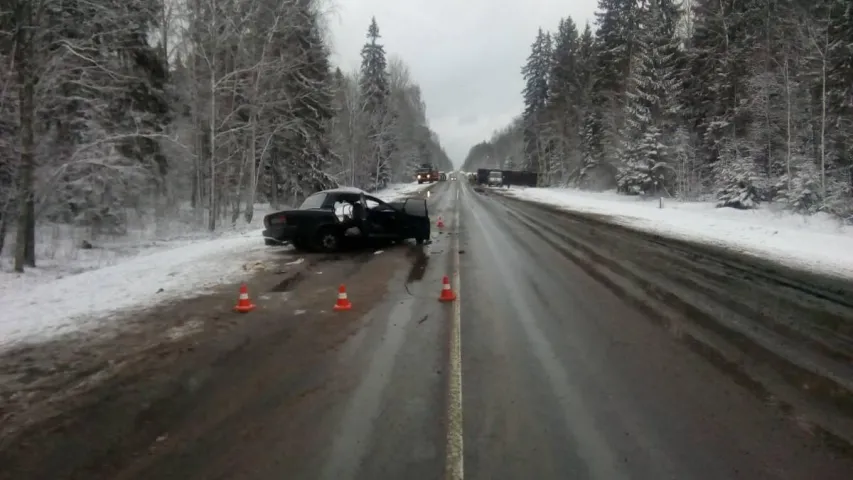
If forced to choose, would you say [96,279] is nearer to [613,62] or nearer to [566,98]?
[613,62]

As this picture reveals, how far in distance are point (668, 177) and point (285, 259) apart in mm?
36188

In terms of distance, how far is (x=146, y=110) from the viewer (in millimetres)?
21219

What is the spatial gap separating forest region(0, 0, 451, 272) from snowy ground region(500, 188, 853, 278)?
1512 cm

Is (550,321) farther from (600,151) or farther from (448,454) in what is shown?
(600,151)

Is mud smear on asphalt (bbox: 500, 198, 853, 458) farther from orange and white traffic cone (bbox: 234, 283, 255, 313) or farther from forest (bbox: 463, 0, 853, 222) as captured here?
forest (bbox: 463, 0, 853, 222)

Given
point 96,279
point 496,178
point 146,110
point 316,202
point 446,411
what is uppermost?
point 496,178

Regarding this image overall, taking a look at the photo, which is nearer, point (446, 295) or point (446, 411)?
point (446, 411)

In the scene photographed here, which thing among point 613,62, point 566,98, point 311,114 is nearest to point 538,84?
point 566,98

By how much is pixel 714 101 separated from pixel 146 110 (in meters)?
35.8

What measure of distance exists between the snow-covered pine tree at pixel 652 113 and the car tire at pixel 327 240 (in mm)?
32423

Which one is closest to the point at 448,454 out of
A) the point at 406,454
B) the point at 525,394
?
the point at 406,454

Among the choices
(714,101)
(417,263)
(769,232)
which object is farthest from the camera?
(714,101)

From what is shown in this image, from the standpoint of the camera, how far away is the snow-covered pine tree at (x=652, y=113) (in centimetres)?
4216

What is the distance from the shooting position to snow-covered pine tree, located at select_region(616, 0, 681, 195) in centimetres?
4216
